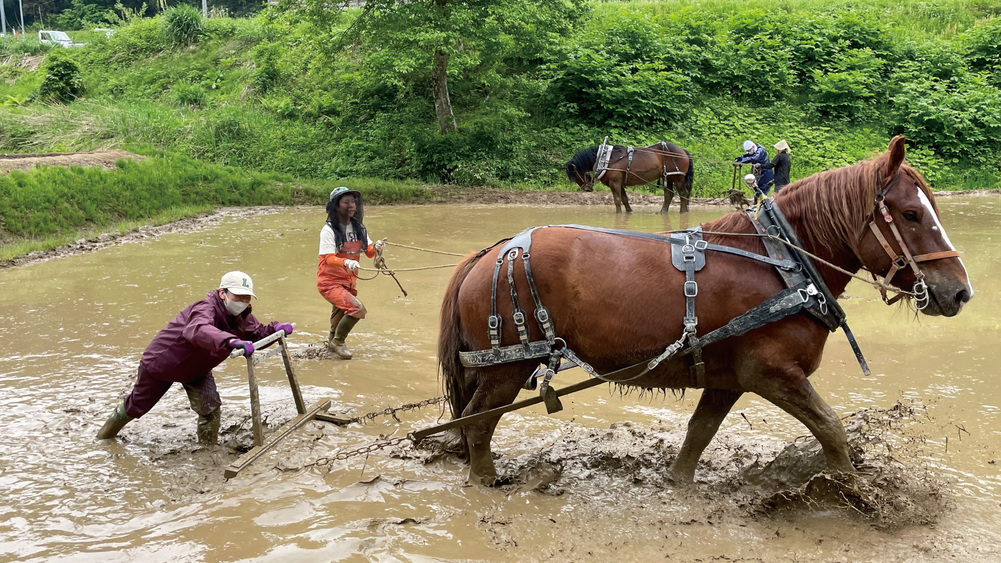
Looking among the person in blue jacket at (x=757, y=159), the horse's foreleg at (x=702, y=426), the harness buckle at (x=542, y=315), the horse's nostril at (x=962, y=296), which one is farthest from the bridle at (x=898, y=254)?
the person in blue jacket at (x=757, y=159)

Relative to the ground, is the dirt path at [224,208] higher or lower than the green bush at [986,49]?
lower

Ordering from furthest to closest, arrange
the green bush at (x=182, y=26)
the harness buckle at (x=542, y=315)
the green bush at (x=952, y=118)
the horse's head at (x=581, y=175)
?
the green bush at (x=182, y=26), the green bush at (x=952, y=118), the horse's head at (x=581, y=175), the harness buckle at (x=542, y=315)

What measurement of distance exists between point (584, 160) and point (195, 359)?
42.5 ft

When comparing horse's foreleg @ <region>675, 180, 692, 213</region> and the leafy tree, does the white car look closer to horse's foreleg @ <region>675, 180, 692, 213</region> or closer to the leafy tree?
the leafy tree

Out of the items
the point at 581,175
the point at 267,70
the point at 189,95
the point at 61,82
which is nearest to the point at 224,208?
the point at 581,175

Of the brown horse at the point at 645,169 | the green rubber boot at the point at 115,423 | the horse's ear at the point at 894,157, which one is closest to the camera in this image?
the horse's ear at the point at 894,157

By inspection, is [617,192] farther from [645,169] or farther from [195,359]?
[195,359]

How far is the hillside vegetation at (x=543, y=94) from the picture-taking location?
739 inches

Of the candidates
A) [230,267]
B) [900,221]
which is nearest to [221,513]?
[900,221]

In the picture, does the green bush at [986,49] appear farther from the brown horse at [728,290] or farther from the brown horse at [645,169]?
the brown horse at [728,290]

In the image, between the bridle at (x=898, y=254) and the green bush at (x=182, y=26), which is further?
the green bush at (x=182, y=26)

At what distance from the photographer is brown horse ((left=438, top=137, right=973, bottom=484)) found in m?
3.62

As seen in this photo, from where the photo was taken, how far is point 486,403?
412cm

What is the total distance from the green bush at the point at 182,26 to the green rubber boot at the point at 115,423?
27043 mm
